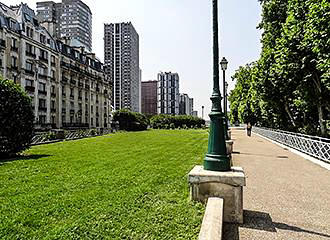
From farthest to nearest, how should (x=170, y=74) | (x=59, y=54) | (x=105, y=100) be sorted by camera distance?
(x=170, y=74) < (x=105, y=100) < (x=59, y=54)

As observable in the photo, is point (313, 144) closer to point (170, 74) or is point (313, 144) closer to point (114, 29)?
point (114, 29)

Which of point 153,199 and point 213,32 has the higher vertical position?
point 213,32

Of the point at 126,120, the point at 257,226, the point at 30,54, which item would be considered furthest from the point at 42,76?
the point at 257,226

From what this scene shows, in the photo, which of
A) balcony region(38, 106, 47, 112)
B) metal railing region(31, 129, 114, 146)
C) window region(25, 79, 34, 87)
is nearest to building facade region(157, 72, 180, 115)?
balcony region(38, 106, 47, 112)

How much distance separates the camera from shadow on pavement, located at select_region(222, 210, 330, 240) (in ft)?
14.5

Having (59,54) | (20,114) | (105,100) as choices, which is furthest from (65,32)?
(20,114)

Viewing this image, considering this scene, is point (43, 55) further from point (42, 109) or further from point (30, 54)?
point (42, 109)

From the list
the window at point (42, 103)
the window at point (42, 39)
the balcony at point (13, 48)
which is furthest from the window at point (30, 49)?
the window at point (42, 103)

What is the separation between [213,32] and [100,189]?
4.58m

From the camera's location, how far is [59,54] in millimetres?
49562

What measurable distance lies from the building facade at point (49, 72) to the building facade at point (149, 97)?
2928 inches

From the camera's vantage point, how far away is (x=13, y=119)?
47.3 ft

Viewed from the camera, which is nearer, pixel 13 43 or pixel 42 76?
pixel 13 43

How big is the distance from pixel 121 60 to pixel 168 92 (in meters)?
28.7
